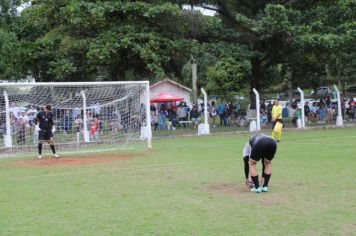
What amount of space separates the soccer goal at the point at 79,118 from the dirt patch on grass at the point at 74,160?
2467 mm

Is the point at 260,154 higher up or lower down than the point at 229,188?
higher up

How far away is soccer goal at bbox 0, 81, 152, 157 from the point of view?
2259 cm

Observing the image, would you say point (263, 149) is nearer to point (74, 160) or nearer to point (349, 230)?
point (349, 230)

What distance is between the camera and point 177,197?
35.1 ft

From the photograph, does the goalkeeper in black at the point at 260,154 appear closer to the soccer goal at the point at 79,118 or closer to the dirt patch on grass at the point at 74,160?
the dirt patch on grass at the point at 74,160

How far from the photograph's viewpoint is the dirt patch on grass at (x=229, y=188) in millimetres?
11148

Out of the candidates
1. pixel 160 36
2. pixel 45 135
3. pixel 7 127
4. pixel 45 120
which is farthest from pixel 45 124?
pixel 160 36

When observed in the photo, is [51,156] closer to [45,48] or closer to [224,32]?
[45,48]

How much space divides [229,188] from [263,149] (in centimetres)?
135

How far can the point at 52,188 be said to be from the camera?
12281 millimetres

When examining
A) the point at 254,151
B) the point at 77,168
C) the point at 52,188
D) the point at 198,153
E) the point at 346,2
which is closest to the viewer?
the point at 254,151

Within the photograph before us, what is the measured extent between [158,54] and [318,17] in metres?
9.41

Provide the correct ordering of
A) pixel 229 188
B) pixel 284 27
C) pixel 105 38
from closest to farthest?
pixel 229 188 < pixel 105 38 < pixel 284 27

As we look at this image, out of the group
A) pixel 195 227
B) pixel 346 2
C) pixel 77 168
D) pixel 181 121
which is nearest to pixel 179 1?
pixel 181 121
